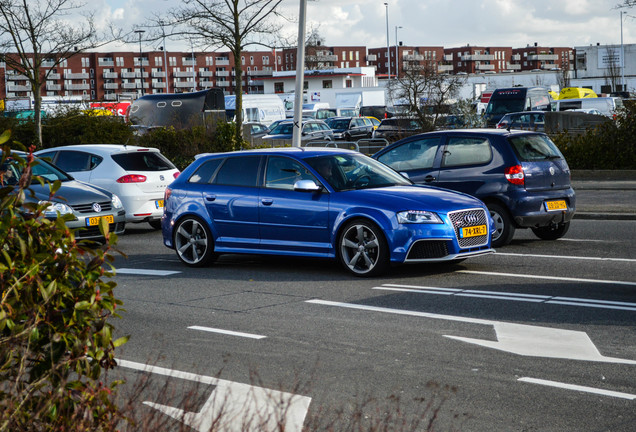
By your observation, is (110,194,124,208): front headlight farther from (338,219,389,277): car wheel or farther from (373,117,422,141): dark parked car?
(373,117,422,141): dark parked car

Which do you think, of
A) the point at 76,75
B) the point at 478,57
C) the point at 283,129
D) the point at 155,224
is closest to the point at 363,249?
the point at 155,224

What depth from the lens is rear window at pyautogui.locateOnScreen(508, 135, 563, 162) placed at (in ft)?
42.0

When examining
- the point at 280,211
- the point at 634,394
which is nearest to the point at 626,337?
the point at 634,394

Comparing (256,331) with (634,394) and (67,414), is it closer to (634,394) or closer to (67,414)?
(634,394)

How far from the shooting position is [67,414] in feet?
11.5

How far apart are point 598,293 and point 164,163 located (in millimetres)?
10074

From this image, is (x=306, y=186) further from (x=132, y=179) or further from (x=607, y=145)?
(x=607, y=145)

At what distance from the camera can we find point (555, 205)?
42.2ft

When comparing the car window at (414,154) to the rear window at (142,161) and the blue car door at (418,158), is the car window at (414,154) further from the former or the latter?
the rear window at (142,161)

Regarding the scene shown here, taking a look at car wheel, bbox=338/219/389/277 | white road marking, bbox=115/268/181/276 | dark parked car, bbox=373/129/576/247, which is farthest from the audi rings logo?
white road marking, bbox=115/268/181/276

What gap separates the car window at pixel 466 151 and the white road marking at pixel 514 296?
374cm

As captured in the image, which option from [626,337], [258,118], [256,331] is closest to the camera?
[626,337]

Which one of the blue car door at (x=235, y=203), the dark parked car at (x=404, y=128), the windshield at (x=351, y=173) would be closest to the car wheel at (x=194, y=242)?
the blue car door at (x=235, y=203)

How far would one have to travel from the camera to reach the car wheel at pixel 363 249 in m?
10.4
